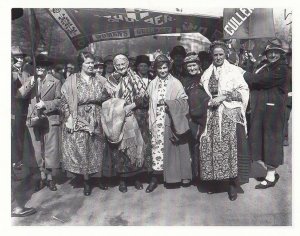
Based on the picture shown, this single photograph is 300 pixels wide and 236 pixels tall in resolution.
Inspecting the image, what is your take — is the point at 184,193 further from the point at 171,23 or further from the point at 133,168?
the point at 171,23

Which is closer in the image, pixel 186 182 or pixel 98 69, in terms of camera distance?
pixel 186 182

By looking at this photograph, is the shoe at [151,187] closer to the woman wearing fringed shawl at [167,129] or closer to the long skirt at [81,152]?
the woman wearing fringed shawl at [167,129]

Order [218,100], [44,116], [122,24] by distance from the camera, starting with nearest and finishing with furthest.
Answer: [218,100] < [44,116] < [122,24]

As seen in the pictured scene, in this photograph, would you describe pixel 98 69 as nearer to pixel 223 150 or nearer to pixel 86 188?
pixel 86 188

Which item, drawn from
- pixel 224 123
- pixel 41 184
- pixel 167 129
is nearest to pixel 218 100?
pixel 224 123

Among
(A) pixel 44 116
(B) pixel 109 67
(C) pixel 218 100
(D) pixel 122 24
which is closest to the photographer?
(C) pixel 218 100

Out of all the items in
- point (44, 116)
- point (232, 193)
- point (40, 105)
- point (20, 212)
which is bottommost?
point (20, 212)

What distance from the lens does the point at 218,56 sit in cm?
471

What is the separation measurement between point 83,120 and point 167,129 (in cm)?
108

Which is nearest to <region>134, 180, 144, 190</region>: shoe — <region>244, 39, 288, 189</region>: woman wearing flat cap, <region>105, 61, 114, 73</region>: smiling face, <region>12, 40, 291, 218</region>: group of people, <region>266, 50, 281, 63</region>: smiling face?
<region>12, 40, 291, 218</region>: group of people

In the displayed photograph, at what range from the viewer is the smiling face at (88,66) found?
15.9 feet

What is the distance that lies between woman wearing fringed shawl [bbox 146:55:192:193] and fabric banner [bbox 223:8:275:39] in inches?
40.0

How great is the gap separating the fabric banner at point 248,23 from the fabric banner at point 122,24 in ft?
0.42
